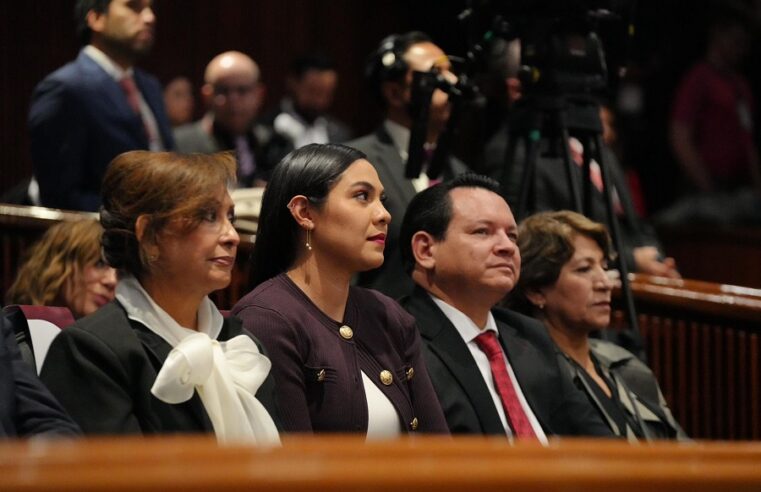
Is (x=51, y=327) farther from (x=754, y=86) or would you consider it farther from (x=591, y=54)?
(x=754, y=86)

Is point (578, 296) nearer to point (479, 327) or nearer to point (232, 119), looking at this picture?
point (479, 327)

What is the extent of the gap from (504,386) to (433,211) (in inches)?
18.1

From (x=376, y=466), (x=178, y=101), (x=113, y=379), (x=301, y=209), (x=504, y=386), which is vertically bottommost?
(x=178, y=101)

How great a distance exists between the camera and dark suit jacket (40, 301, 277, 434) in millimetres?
2100

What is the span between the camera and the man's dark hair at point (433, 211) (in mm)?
3037

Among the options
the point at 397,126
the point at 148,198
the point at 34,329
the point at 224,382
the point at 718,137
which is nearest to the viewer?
the point at 224,382

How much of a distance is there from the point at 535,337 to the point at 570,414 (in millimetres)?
203

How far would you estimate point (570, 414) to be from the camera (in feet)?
9.96

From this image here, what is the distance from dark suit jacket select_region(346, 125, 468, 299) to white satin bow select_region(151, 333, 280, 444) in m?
0.99

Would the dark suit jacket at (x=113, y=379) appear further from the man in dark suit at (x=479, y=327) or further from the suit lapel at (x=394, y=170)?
the suit lapel at (x=394, y=170)

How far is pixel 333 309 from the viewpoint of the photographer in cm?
259

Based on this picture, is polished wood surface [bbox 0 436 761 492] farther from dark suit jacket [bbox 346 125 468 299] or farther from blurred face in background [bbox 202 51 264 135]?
blurred face in background [bbox 202 51 264 135]

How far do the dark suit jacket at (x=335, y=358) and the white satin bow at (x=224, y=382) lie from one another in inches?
5.5

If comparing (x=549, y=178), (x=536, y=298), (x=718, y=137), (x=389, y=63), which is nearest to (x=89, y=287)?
(x=536, y=298)
